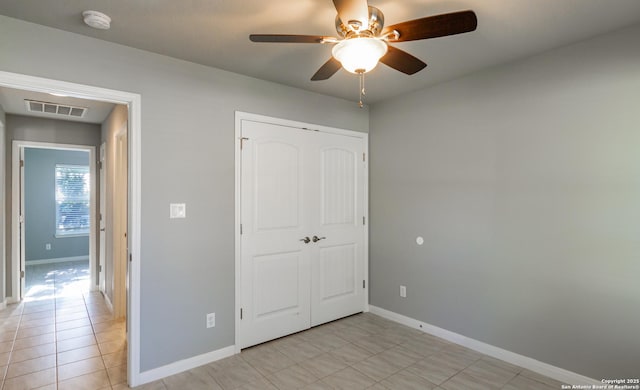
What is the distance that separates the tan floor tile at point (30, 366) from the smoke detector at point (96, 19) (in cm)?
266

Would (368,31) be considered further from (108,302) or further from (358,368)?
(108,302)

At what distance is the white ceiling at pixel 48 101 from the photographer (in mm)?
3326

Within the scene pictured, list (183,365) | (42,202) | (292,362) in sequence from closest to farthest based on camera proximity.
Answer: (183,365)
(292,362)
(42,202)

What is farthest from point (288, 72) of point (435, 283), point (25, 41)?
point (435, 283)

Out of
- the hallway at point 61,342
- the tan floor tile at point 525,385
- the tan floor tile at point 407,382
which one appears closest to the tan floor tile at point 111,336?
the hallway at point 61,342

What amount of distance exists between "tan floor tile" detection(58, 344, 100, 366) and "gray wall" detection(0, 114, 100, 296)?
2.19 meters

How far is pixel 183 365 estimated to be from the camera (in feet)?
8.50

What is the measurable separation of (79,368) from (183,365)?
2.83ft

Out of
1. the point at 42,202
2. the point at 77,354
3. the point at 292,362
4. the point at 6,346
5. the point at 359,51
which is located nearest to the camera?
the point at 359,51

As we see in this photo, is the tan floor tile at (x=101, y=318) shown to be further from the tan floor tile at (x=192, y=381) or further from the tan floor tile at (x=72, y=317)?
the tan floor tile at (x=192, y=381)

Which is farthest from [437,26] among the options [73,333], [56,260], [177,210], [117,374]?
[56,260]

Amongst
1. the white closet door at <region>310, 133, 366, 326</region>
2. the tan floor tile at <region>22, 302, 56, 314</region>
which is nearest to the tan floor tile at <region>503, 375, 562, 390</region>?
the white closet door at <region>310, 133, 366, 326</region>

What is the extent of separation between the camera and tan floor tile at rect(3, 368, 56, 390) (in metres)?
2.38

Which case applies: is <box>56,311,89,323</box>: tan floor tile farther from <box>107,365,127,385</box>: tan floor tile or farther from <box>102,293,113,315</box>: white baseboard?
<box>107,365,127,385</box>: tan floor tile
